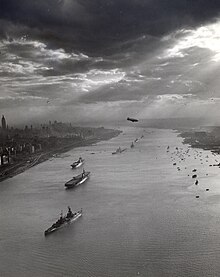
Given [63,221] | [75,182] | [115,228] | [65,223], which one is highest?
[75,182]

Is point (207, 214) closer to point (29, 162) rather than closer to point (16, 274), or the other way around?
point (16, 274)

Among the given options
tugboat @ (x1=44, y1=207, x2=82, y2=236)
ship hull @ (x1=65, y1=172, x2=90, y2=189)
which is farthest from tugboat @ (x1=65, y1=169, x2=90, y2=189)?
tugboat @ (x1=44, y1=207, x2=82, y2=236)

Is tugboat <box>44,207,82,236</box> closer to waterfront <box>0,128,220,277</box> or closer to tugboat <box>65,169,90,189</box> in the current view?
waterfront <box>0,128,220,277</box>

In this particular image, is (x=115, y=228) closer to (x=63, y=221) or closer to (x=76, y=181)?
(x=63, y=221)

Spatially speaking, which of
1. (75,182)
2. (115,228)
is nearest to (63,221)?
(115,228)

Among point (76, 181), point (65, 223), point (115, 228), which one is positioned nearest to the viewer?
point (115, 228)

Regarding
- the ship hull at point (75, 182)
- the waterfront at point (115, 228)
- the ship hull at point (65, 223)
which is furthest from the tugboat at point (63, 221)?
the ship hull at point (75, 182)

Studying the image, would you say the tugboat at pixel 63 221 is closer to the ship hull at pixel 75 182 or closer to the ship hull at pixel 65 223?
the ship hull at pixel 65 223

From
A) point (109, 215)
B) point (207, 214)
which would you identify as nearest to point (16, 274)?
point (109, 215)
